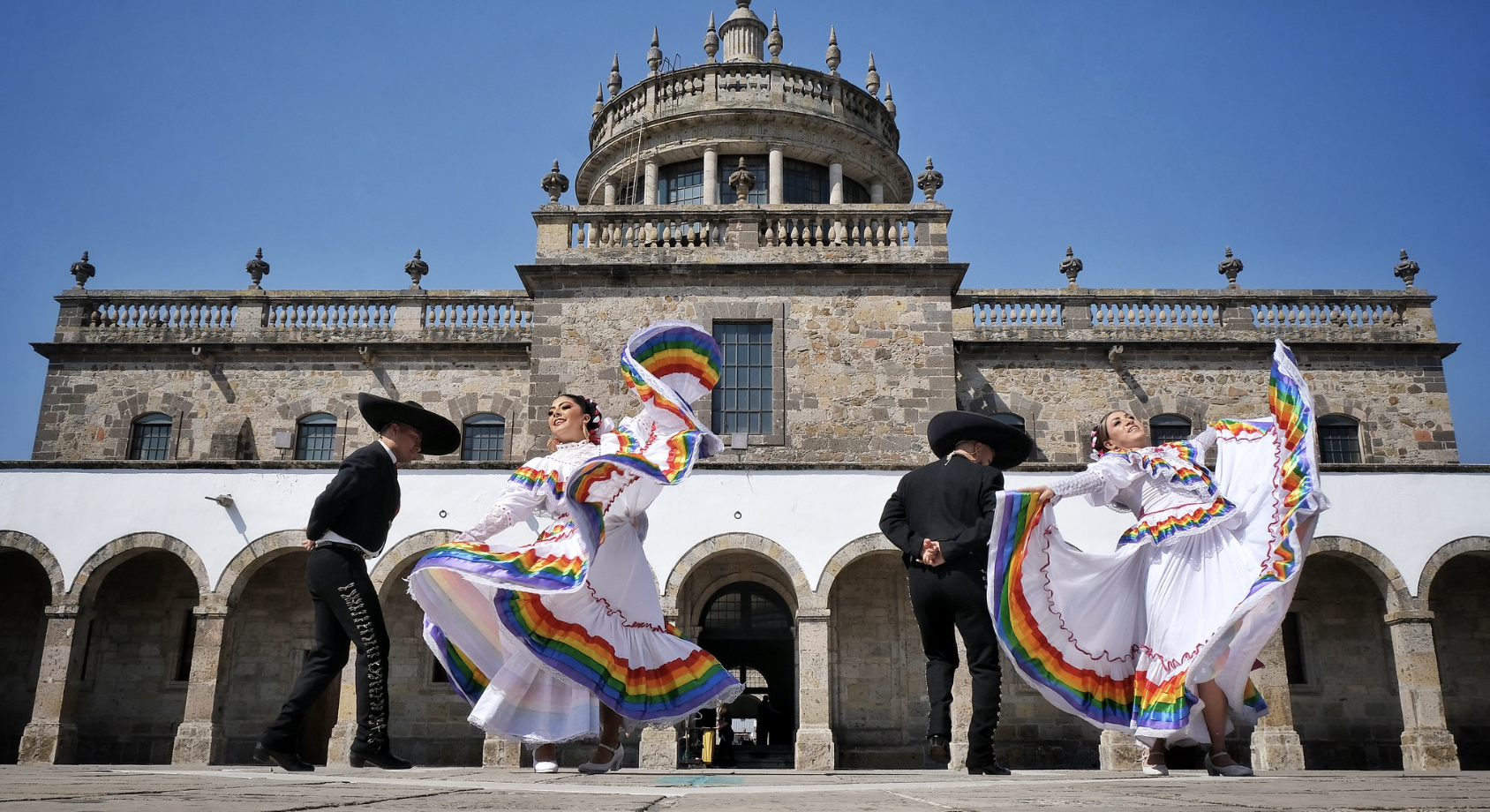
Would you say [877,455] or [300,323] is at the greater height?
[300,323]

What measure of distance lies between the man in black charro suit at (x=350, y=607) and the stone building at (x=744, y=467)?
8511 millimetres

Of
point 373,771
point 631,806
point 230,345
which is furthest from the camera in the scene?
point 230,345

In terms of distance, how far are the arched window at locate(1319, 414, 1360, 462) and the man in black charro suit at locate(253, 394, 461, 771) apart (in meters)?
18.7

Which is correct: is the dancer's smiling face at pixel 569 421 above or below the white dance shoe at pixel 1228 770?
above

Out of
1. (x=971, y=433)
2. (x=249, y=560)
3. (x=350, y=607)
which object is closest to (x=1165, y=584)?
(x=971, y=433)

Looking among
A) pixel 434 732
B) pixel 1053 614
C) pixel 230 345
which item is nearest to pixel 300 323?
pixel 230 345

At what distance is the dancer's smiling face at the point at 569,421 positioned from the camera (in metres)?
7.07

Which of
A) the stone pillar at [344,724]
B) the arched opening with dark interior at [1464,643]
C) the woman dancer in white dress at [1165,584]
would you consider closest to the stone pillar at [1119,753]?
the arched opening with dark interior at [1464,643]

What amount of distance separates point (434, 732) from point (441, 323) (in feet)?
25.4

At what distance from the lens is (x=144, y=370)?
2062 centimetres

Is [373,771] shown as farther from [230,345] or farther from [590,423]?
[230,345]

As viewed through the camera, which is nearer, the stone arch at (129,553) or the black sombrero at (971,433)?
the black sombrero at (971,433)

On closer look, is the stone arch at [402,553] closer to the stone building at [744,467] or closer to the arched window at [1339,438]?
the stone building at [744,467]

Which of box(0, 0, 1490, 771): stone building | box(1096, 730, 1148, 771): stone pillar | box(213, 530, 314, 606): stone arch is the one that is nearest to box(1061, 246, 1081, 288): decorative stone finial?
box(0, 0, 1490, 771): stone building
